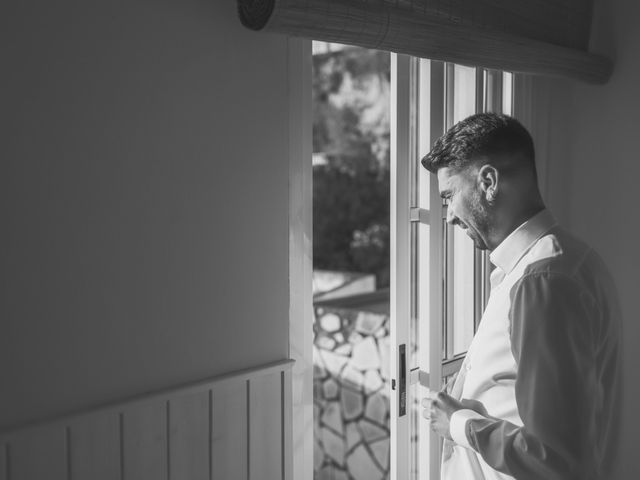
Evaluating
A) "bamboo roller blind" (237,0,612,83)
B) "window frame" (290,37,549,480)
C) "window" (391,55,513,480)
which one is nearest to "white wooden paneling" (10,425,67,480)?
"window frame" (290,37,549,480)

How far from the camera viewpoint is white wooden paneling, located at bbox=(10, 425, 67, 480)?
3.83ft

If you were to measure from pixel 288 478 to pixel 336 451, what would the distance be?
2.42 metres

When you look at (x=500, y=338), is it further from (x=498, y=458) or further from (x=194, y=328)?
(x=194, y=328)

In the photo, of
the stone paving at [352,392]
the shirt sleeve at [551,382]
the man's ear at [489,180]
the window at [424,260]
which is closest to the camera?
the shirt sleeve at [551,382]

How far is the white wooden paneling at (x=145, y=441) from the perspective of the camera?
4.36 feet

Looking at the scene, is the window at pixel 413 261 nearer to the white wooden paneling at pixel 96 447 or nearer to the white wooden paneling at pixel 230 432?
the white wooden paneling at pixel 230 432

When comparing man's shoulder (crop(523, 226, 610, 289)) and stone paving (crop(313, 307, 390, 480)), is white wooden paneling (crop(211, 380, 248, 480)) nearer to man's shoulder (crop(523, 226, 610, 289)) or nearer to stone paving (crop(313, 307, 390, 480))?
man's shoulder (crop(523, 226, 610, 289))

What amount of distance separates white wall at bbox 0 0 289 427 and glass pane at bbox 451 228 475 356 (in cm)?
73

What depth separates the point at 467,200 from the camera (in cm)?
140

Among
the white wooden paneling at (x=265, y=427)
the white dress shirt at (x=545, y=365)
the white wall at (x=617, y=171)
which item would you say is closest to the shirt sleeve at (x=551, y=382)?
the white dress shirt at (x=545, y=365)

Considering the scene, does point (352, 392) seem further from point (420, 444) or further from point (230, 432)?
point (230, 432)

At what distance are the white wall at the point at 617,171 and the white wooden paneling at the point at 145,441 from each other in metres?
1.73

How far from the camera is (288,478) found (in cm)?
167

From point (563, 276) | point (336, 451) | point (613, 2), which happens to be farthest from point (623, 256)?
point (336, 451)
